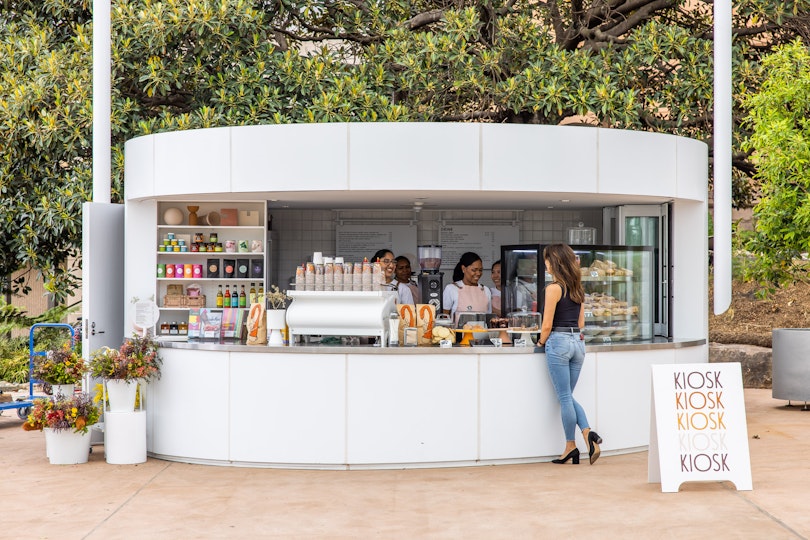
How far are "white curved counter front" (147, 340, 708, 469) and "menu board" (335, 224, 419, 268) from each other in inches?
139

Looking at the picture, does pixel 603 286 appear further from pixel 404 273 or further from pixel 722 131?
pixel 404 273

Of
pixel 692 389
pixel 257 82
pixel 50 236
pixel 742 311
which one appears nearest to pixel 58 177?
pixel 50 236

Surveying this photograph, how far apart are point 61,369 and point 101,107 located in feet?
7.78

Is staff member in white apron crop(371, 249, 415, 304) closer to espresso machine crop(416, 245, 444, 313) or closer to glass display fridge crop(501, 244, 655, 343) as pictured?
espresso machine crop(416, 245, 444, 313)

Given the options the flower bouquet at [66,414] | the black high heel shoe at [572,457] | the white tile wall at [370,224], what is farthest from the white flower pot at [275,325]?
the white tile wall at [370,224]

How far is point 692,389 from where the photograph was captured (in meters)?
6.75

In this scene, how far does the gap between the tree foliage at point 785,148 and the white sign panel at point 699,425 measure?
3.86 metres

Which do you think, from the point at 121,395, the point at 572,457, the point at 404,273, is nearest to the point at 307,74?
the point at 404,273

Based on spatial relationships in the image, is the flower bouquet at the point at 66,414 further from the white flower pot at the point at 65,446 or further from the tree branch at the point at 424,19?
the tree branch at the point at 424,19

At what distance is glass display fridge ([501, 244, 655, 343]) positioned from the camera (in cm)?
826

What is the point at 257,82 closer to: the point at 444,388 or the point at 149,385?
the point at 149,385

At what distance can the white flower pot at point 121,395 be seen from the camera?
779 centimetres

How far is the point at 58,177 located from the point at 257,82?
8.55 ft

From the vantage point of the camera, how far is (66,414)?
7.70 metres
